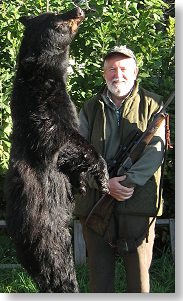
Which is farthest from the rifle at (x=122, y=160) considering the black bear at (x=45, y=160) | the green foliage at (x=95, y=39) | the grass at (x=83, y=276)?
the green foliage at (x=95, y=39)

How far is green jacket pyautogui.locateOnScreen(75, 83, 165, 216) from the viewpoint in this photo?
134 inches

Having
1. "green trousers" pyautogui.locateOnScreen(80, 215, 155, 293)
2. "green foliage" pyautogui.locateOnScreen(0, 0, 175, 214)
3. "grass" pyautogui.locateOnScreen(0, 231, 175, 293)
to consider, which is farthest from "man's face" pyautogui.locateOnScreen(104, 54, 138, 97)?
"grass" pyautogui.locateOnScreen(0, 231, 175, 293)

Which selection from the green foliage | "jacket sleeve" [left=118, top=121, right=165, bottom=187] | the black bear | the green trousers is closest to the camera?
the black bear

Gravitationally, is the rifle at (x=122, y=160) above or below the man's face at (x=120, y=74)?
below

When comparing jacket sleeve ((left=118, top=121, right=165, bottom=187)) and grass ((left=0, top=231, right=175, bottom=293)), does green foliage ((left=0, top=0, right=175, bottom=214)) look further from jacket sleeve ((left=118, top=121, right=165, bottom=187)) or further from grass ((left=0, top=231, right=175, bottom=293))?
jacket sleeve ((left=118, top=121, right=165, bottom=187))

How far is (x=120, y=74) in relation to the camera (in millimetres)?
3428

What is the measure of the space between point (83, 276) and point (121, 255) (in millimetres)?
1132

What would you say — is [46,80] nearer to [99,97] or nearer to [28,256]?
[99,97]

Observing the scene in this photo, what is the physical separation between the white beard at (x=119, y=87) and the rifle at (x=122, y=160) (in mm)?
227

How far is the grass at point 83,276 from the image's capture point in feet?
14.1

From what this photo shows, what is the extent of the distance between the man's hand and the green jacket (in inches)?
1.1

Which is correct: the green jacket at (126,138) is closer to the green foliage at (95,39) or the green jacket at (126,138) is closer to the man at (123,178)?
the man at (123,178)

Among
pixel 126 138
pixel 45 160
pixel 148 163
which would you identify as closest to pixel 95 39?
pixel 126 138

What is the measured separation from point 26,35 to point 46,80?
29 centimetres
